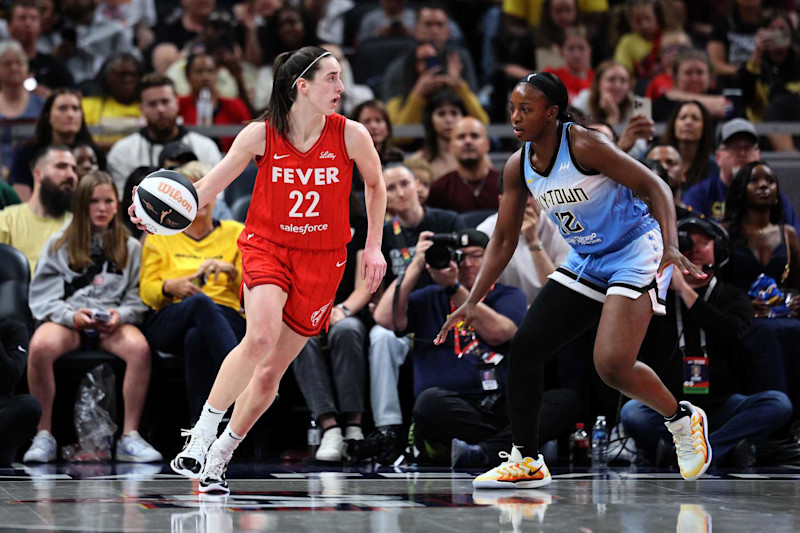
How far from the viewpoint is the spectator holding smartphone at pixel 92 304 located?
6.61 m

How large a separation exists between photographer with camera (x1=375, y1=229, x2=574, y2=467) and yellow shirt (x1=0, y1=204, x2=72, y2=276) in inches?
93.2

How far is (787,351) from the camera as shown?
6.50 metres

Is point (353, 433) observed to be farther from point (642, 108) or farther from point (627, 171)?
point (642, 108)

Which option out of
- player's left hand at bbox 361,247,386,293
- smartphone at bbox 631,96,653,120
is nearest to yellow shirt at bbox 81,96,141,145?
smartphone at bbox 631,96,653,120

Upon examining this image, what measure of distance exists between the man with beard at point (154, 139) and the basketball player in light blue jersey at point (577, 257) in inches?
149

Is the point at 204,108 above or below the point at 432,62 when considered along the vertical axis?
below

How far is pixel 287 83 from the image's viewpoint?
473cm

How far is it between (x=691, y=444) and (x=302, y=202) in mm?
2096

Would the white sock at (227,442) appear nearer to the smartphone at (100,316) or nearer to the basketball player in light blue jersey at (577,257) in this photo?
the basketball player in light blue jersey at (577,257)

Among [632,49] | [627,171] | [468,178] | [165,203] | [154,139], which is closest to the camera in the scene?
[165,203]

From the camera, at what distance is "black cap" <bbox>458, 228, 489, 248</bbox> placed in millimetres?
6195

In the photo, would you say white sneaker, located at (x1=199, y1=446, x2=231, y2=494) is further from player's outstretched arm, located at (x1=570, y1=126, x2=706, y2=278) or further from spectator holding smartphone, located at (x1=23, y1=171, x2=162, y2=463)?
player's outstretched arm, located at (x1=570, y1=126, x2=706, y2=278)

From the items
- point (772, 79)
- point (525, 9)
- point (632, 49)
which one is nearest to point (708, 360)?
point (772, 79)

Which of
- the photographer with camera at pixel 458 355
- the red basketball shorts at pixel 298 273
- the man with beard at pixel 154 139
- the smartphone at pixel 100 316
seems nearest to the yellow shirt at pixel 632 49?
the man with beard at pixel 154 139
